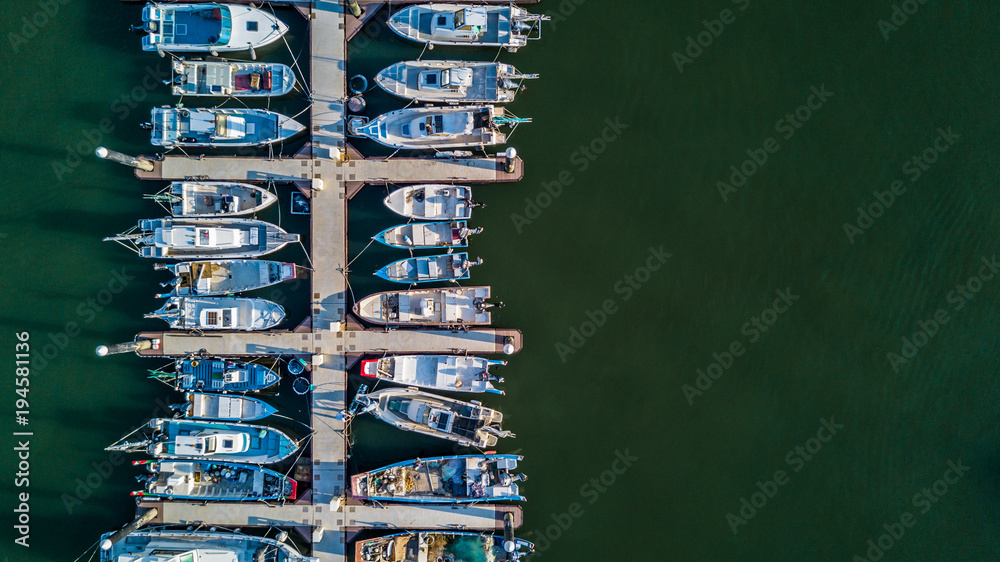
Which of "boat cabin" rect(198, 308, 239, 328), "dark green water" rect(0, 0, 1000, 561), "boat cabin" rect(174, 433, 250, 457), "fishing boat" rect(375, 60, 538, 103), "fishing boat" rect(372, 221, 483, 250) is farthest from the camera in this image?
"dark green water" rect(0, 0, 1000, 561)

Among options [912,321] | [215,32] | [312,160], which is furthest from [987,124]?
[215,32]

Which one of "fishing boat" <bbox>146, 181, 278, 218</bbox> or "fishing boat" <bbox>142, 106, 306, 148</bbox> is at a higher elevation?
"fishing boat" <bbox>142, 106, 306, 148</bbox>

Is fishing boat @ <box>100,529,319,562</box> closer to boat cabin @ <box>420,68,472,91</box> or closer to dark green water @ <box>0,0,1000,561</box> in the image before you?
dark green water @ <box>0,0,1000,561</box>

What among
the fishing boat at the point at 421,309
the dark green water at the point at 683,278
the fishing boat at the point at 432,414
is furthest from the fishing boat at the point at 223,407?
the fishing boat at the point at 421,309

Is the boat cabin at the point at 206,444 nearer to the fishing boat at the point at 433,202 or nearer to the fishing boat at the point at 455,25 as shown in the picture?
the fishing boat at the point at 433,202

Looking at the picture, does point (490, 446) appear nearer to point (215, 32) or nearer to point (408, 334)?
point (408, 334)

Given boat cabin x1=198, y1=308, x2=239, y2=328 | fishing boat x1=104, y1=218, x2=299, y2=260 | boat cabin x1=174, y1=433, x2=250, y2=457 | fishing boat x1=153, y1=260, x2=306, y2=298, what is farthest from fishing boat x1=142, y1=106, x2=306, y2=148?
boat cabin x1=174, y1=433, x2=250, y2=457
